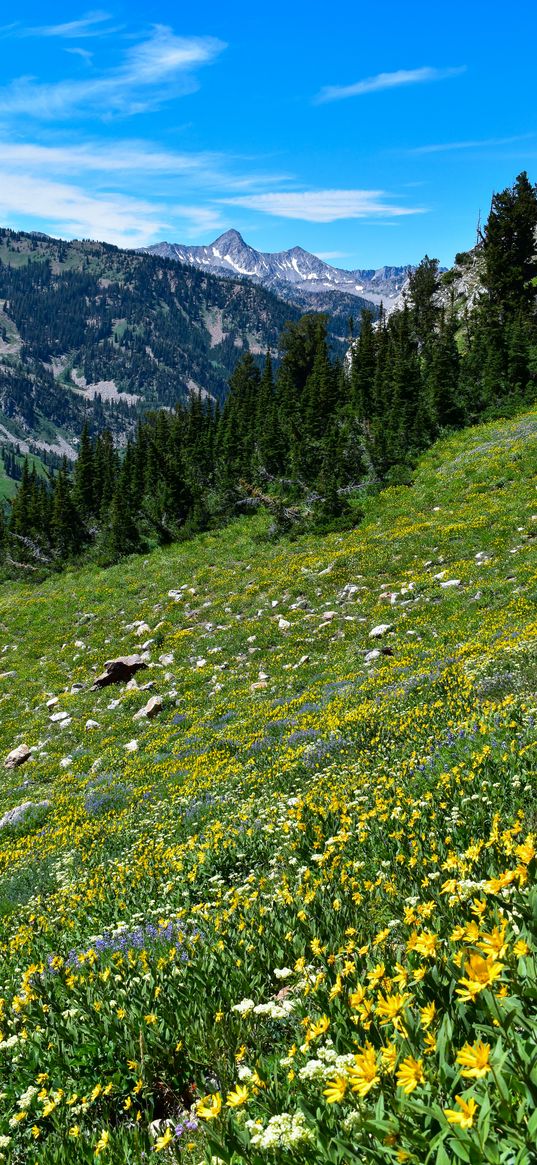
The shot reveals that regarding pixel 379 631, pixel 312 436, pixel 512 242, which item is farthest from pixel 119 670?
pixel 512 242

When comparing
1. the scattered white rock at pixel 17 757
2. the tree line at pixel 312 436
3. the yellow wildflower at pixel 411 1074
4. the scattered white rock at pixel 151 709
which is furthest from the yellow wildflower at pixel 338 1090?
the tree line at pixel 312 436

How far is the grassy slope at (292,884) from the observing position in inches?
90.0

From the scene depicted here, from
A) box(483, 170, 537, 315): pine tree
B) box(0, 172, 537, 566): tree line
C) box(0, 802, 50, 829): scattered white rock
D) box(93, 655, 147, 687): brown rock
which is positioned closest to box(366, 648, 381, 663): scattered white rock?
box(0, 802, 50, 829): scattered white rock

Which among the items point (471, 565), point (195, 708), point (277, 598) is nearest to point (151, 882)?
point (195, 708)

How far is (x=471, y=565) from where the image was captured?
55.8 feet

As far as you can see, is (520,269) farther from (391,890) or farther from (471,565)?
(391,890)

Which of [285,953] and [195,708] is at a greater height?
[285,953]

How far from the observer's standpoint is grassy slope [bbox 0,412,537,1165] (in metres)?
2.29

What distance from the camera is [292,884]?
16.9 ft

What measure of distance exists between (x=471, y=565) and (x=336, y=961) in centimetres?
1482

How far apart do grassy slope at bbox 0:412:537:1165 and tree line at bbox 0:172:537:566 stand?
14.0m

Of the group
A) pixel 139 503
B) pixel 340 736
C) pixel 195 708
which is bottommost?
pixel 195 708

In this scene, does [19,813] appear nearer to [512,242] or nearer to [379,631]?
[379,631]

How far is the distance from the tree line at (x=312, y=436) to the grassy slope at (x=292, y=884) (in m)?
14.0
